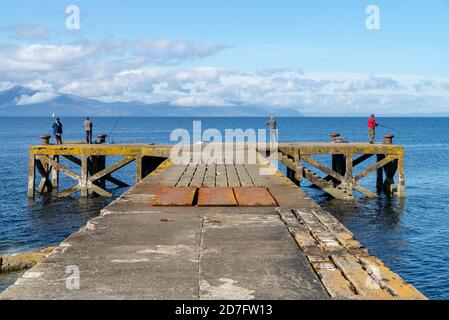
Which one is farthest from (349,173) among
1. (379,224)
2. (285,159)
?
(379,224)

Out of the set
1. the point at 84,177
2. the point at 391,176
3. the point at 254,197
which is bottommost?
the point at 391,176

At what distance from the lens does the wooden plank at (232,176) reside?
1227 cm

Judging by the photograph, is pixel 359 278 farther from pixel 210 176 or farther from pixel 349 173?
pixel 349 173

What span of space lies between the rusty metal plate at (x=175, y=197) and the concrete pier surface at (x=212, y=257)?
0.02m

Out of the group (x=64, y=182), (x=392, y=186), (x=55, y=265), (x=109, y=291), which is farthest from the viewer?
(x=64, y=182)

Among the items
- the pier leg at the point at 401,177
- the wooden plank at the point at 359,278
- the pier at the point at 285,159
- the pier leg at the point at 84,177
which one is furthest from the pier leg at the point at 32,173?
the wooden plank at the point at 359,278

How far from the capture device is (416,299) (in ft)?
14.8

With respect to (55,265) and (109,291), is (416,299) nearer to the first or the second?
(109,291)

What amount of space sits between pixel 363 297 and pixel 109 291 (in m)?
2.16

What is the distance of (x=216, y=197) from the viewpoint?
9906 millimetres

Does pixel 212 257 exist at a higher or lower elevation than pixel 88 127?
lower

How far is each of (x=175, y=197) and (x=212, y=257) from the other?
4.01m

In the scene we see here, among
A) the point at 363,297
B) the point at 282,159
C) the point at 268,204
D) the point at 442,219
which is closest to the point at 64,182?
the point at 282,159

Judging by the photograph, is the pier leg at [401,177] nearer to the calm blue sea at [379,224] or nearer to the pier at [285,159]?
the pier at [285,159]
